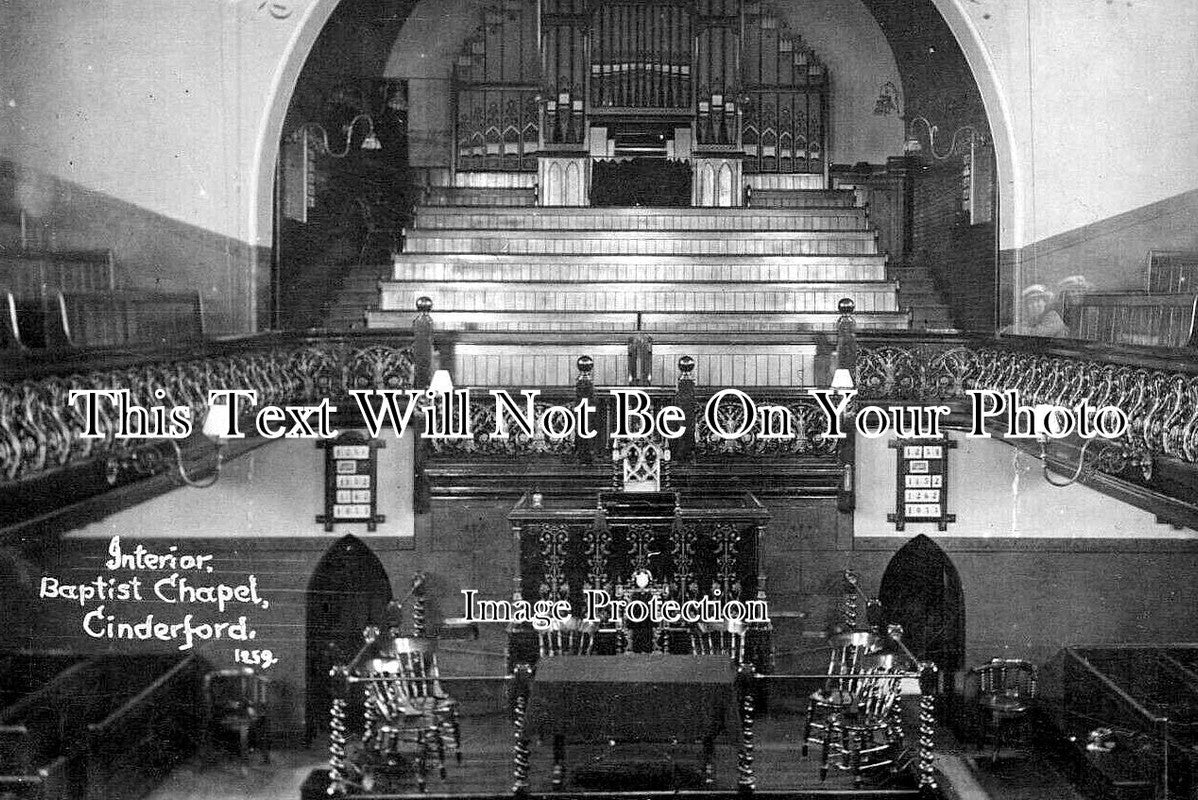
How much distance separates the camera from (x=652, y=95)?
9367 millimetres

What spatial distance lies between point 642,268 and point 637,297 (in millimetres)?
258

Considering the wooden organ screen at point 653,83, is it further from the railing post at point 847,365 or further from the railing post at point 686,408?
the railing post at point 686,408

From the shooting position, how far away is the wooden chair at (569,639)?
5.17 metres

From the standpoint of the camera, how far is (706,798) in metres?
5.05

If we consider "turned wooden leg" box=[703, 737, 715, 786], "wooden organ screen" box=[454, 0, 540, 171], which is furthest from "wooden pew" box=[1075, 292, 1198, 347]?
"wooden organ screen" box=[454, 0, 540, 171]

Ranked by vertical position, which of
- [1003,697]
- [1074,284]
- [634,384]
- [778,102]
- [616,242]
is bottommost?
[1003,697]

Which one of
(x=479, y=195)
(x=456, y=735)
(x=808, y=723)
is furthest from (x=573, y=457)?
(x=479, y=195)

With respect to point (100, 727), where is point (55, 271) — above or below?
above

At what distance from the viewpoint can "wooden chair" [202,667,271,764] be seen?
16.0ft

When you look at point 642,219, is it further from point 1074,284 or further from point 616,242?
point 1074,284

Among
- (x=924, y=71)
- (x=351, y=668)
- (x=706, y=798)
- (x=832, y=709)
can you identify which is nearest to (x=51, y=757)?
(x=351, y=668)

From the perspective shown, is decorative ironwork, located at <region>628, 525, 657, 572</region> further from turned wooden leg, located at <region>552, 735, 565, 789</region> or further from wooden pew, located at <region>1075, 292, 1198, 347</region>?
wooden pew, located at <region>1075, 292, 1198, 347</region>

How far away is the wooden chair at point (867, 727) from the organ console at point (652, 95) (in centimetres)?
430

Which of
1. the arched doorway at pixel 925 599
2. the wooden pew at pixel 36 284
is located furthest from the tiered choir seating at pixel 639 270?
the wooden pew at pixel 36 284
